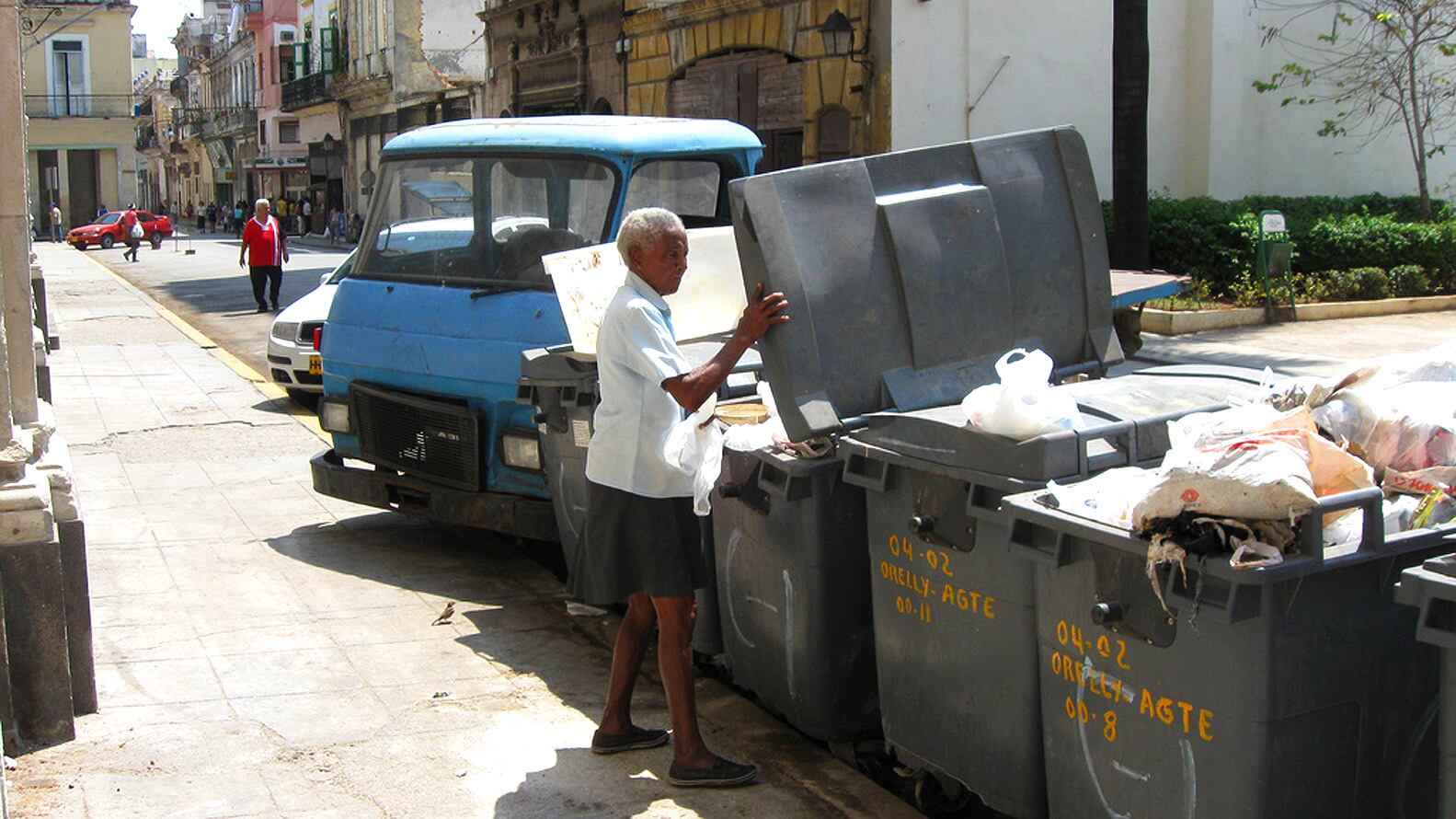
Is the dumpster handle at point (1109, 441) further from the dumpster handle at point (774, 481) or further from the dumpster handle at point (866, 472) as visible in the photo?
the dumpster handle at point (774, 481)

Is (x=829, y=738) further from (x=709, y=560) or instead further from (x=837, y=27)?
(x=837, y=27)

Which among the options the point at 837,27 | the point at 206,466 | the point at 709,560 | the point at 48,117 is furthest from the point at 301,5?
the point at 709,560

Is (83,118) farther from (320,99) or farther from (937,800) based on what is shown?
(937,800)

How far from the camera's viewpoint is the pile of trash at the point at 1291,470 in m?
3.12

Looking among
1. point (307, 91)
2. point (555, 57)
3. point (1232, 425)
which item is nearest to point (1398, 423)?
point (1232, 425)

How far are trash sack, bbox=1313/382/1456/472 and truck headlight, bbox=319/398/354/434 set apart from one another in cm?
519

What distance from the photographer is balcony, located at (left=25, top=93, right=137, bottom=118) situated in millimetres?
68938

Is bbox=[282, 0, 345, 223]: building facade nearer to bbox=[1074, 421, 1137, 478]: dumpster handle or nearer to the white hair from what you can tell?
the white hair

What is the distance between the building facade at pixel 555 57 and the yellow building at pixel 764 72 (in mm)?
738

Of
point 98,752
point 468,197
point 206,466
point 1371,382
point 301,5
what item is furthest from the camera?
point 301,5

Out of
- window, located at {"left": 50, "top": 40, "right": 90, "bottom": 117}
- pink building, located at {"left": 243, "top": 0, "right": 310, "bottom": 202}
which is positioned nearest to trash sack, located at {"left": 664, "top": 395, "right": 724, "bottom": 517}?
pink building, located at {"left": 243, "top": 0, "right": 310, "bottom": 202}

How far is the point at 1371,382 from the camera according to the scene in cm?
398

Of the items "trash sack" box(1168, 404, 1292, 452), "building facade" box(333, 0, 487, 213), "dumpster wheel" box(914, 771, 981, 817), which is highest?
"building facade" box(333, 0, 487, 213)

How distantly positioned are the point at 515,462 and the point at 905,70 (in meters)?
13.0
